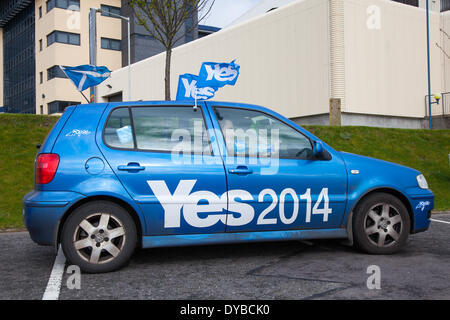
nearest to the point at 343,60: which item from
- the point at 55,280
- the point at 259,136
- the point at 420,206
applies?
the point at 420,206

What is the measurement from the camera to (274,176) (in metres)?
4.72

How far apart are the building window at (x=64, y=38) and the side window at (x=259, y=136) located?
40.7 m

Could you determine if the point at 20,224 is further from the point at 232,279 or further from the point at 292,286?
the point at 292,286

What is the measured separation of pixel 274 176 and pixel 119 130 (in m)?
1.57

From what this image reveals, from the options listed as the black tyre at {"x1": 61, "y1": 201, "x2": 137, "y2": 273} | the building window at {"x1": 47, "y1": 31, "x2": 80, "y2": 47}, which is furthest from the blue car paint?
the building window at {"x1": 47, "y1": 31, "x2": 80, "y2": 47}

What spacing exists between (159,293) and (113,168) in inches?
50.3

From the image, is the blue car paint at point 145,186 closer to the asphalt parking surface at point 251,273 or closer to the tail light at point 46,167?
the tail light at point 46,167

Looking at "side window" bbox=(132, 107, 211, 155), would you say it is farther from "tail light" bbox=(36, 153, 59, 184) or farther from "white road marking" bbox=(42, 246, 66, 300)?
"white road marking" bbox=(42, 246, 66, 300)

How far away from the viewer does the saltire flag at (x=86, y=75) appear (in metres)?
10.6

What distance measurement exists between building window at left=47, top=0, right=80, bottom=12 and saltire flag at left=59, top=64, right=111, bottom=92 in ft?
113

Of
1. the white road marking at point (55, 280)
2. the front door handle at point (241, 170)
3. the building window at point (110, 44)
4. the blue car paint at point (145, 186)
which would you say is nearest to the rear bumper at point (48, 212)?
the blue car paint at point (145, 186)

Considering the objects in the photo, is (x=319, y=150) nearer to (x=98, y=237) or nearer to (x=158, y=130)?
(x=158, y=130)

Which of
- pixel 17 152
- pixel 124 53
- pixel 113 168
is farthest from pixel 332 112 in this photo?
pixel 124 53

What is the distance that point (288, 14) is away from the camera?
22297 mm
